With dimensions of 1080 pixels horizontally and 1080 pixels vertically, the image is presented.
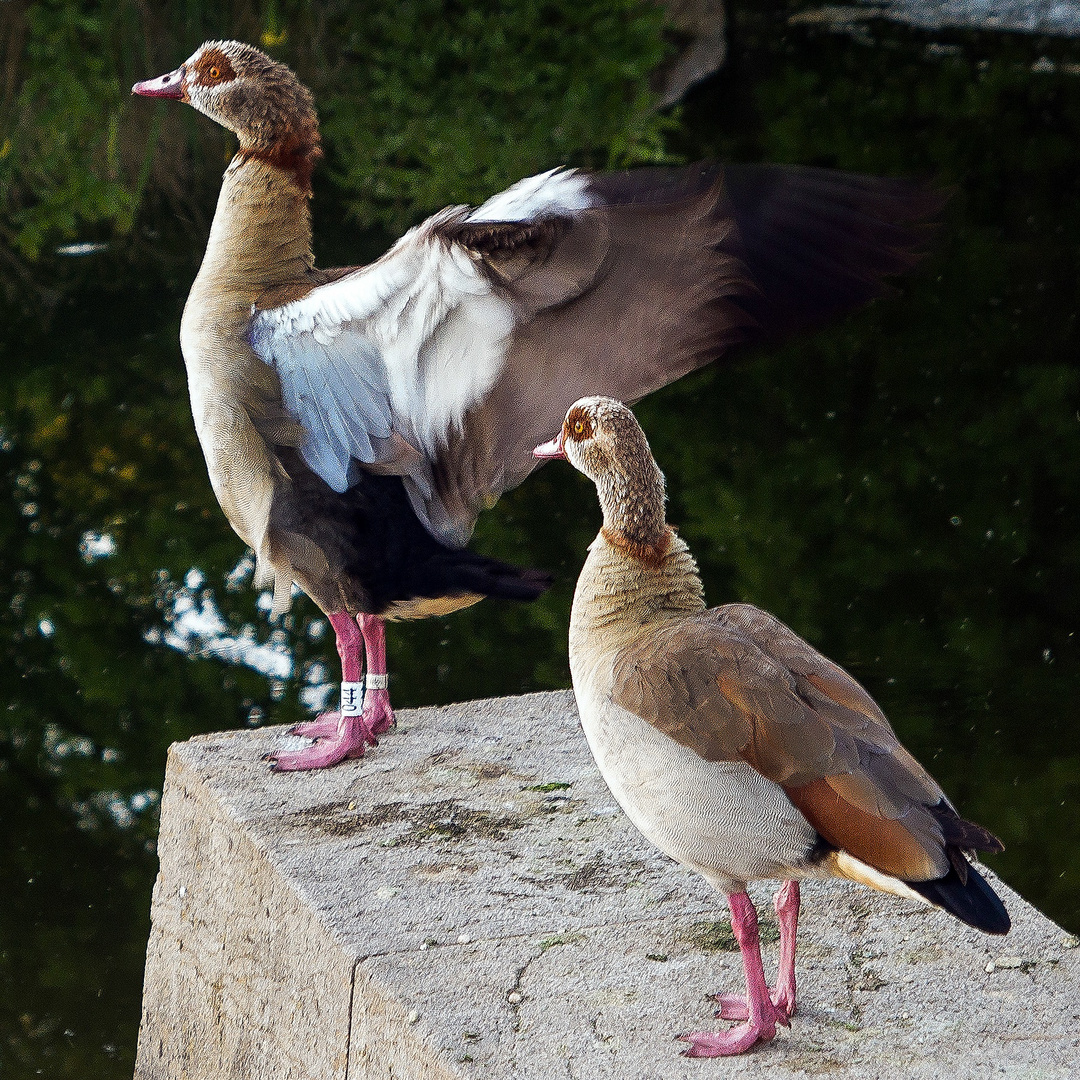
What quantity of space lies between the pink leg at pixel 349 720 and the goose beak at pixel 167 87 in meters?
1.02

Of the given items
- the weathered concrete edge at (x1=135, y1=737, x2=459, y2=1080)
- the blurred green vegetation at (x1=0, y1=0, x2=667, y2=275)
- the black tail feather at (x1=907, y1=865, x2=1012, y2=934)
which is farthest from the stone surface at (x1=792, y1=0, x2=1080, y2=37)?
the black tail feather at (x1=907, y1=865, x2=1012, y2=934)

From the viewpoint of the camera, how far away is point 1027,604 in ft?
15.5

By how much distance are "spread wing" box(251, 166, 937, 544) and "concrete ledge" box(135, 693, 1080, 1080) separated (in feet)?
1.69

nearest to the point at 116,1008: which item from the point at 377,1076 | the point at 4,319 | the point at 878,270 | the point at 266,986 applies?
the point at 266,986

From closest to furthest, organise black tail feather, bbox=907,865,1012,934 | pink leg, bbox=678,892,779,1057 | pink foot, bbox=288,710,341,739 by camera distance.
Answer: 1. black tail feather, bbox=907,865,1012,934
2. pink leg, bbox=678,892,779,1057
3. pink foot, bbox=288,710,341,739

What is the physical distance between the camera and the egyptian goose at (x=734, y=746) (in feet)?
5.98

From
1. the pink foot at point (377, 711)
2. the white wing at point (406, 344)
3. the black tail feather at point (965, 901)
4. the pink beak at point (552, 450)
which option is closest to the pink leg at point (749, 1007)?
the black tail feather at point (965, 901)

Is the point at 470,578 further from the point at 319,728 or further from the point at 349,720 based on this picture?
the point at 319,728

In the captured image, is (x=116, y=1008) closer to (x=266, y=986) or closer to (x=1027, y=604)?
(x=266, y=986)

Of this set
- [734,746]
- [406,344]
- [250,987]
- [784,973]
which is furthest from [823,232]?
[250,987]

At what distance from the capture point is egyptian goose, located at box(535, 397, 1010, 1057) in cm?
182

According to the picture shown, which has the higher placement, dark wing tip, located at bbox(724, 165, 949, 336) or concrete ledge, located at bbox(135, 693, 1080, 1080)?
dark wing tip, located at bbox(724, 165, 949, 336)

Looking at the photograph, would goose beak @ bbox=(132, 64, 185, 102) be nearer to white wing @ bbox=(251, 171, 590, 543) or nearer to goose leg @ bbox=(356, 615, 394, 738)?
white wing @ bbox=(251, 171, 590, 543)

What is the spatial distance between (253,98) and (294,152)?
4.6 inches
